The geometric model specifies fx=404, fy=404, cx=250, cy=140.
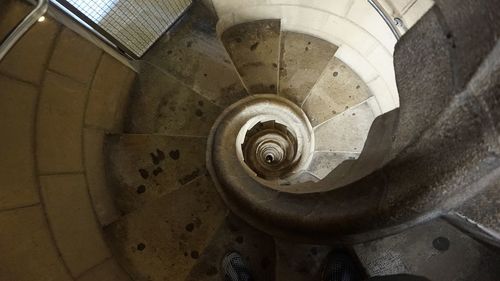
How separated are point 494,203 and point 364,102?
321cm

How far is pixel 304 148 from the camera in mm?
4945

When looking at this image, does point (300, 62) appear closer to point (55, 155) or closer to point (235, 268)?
point (235, 268)

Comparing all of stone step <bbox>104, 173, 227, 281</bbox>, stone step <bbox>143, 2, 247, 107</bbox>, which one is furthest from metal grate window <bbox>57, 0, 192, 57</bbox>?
stone step <bbox>104, 173, 227, 281</bbox>

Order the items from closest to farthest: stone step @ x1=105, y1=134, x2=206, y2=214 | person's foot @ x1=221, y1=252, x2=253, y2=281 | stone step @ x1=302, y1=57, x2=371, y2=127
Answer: person's foot @ x1=221, y1=252, x2=253, y2=281 < stone step @ x1=105, y1=134, x2=206, y2=214 < stone step @ x1=302, y1=57, x2=371, y2=127

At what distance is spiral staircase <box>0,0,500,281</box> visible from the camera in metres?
1.77

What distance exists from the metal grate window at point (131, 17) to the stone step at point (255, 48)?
864 mm

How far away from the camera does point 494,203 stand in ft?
6.11

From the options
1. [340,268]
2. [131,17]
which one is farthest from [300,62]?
[340,268]

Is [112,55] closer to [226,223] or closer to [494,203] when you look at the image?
[226,223]

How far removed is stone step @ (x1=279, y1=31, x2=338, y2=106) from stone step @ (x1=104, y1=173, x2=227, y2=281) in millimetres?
1903

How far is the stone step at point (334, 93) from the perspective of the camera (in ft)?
16.3

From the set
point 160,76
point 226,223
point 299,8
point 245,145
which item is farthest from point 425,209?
point 245,145

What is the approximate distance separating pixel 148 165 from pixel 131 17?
3.97 feet

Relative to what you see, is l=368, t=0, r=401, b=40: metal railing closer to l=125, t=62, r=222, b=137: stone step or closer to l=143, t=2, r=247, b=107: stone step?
l=143, t=2, r=247, b=107: stone step
